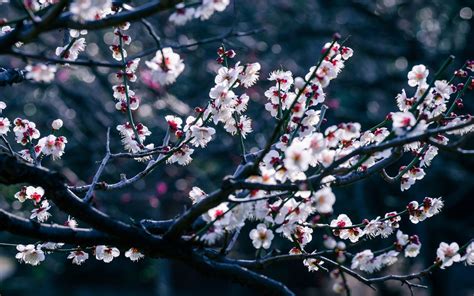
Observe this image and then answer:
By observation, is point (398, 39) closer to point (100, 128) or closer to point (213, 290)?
point (100, 128)

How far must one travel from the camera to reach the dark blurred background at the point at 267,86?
8.67 metres

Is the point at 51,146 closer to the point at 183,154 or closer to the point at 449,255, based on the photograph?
the point at 183,154

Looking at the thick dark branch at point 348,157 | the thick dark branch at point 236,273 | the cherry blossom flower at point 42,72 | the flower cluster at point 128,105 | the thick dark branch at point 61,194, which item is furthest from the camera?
the flower cluster at point 128,105

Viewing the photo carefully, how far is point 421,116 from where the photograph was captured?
8.73 feet

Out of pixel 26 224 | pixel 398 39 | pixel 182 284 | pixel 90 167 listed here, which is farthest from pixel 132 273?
pixel 26 224

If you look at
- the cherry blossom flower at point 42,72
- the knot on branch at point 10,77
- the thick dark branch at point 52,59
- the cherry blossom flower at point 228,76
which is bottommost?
the thick dark branch at point 52,59

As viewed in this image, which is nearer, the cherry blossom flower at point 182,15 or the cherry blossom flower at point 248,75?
the cherry blossom flower at point 182,15

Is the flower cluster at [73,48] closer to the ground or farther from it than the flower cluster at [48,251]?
farther from it

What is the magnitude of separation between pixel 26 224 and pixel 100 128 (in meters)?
6.82

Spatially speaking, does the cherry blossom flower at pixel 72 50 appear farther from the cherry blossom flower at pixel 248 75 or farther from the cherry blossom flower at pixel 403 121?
the cherry blossom flower at pixel 403 121

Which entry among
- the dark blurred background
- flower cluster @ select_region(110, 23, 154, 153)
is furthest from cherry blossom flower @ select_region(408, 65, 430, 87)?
the dark blurred background

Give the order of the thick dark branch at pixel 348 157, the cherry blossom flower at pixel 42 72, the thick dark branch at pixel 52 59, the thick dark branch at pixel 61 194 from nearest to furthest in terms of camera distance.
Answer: the thick dark branch at pixel 52 59 → the cherry blossom flower at pixel 42 72 → the thick dark branch at pixel 348 157 → the thick dark branch at pixel 61 194

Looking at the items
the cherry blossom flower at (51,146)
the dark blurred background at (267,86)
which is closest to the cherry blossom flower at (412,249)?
the cherry blossom flower at (51,146)

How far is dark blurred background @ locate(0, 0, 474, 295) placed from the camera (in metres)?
8.67
